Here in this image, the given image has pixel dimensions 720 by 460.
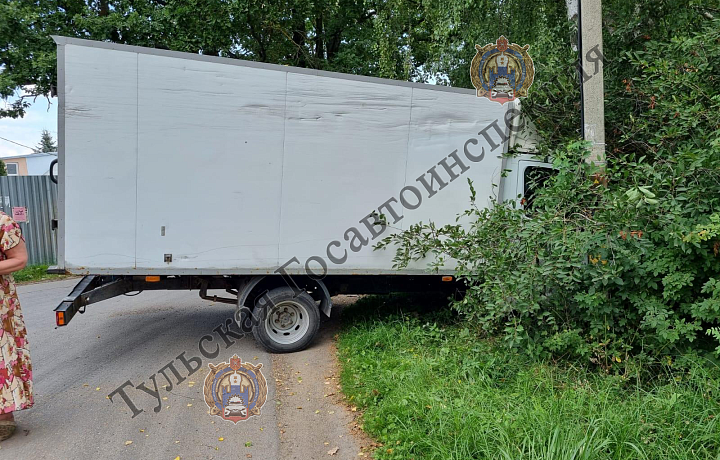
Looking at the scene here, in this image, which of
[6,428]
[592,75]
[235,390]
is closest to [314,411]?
[235,390]

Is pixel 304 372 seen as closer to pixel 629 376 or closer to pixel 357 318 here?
pixel 357 318

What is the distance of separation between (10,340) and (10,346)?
0.15 ft

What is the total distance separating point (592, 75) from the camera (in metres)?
4.65

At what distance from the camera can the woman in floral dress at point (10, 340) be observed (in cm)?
342

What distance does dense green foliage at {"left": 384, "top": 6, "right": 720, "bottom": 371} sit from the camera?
138 inches

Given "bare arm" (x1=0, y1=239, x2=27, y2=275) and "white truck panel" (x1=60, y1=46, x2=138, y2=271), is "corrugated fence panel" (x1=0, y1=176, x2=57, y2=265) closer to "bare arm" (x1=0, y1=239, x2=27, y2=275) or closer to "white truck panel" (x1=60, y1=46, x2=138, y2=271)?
"white truck panel" (x1=60, y1=46, x2=138, y2=271)

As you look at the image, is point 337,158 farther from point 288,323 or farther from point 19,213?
point 19,213

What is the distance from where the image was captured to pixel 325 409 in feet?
13.5

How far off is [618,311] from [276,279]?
3469 mm

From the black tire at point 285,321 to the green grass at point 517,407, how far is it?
0.83 m

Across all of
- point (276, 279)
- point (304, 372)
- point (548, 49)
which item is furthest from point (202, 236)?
point (548, 49)

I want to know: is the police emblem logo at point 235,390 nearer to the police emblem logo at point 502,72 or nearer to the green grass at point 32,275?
the police emblem logo at point 502,72

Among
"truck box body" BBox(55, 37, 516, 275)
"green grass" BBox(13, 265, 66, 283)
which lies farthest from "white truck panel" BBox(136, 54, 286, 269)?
"green grass" BBox(13, 265, 66, 283)

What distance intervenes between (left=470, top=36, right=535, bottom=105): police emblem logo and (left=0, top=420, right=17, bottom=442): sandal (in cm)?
547
